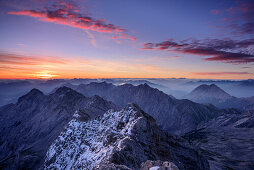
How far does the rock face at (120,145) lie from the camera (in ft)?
142

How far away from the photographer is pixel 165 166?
23.1 m

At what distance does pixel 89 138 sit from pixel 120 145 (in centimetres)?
2964

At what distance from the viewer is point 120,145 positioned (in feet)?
143

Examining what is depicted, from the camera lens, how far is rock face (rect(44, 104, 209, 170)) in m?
43.3

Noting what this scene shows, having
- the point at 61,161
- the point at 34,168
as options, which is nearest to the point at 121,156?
the point at 61,161

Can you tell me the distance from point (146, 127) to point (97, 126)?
97.7ft

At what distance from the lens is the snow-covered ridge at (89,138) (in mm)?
52719

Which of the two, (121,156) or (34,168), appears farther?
(34,168)

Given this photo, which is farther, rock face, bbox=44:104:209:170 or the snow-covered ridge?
the snow-covered ridge

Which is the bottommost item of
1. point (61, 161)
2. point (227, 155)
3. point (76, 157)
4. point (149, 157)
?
point (227, 155)

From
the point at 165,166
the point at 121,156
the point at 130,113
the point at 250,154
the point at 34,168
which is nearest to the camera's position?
the point at 165,166

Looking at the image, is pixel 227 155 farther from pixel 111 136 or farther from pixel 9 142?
pixel 9 142

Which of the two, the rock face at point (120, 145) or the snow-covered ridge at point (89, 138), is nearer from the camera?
the rock face at point (120, 145)

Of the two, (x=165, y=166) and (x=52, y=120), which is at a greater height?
(x=165, y=166)
